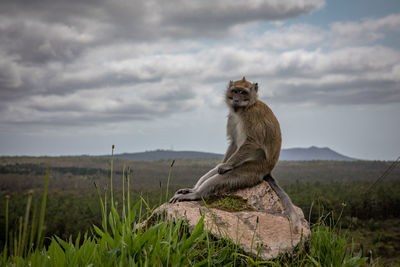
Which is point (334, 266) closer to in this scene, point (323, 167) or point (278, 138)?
point (278, 138)

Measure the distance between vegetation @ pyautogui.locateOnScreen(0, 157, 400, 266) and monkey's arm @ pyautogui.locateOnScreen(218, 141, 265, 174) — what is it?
2.52 feet

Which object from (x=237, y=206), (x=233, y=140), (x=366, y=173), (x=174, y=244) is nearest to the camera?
(x=174, y=244)

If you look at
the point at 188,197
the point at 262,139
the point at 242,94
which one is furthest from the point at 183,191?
the point at 242,94

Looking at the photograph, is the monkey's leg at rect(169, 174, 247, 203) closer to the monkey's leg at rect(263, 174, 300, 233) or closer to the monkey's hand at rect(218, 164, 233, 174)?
the monkey's hand at rect(218, 164, 233, 174)

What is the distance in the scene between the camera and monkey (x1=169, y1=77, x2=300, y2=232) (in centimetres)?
732

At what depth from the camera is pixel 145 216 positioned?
812cm

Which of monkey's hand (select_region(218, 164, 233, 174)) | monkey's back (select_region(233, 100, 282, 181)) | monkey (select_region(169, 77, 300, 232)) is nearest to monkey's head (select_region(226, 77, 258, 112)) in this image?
monkey (select_region(169, 77, 300, 232))

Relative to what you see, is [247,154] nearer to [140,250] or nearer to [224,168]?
[224,168]

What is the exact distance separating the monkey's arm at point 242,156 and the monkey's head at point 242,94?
3.27 feet

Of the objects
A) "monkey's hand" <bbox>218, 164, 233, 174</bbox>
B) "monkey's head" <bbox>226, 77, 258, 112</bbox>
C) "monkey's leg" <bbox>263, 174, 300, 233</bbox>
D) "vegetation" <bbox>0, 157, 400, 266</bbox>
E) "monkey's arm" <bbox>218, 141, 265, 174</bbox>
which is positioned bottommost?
"vegetation" <bbox>0, 157, 400, 266</bbox>

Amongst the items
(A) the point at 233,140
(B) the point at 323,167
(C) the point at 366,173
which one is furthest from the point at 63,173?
(A) the point at 233,140

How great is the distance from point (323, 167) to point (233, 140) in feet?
367

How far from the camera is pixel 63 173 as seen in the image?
11075 centimetres

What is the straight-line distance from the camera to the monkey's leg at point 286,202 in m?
6.45
